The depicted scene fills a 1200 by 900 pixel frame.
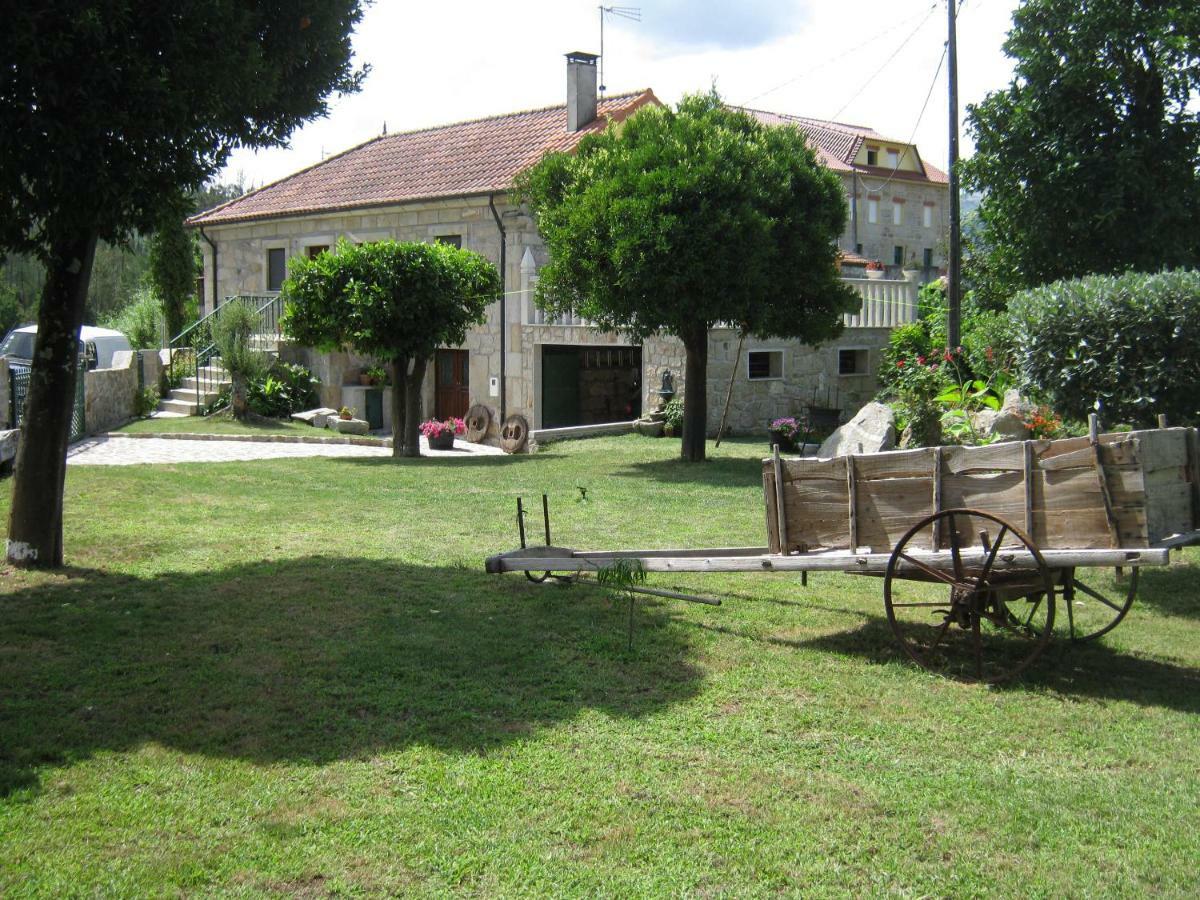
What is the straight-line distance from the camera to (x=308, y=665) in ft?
20.5

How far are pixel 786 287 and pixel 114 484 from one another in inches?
368

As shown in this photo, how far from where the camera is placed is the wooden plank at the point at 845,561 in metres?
5.51

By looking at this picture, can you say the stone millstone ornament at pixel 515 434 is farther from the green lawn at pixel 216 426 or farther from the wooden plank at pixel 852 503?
the wooden plank at pixel 852 503

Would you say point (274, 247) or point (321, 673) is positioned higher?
point (274, 247)

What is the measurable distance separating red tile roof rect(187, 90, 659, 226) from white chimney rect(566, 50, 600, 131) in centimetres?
30

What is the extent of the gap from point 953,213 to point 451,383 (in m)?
13.5

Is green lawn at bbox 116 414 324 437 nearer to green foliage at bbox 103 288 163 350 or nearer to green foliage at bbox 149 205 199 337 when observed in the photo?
green foliage at bbox 149 205 199 337

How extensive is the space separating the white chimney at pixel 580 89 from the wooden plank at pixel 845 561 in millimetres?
21306

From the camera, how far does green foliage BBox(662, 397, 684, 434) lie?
2156 centimetres

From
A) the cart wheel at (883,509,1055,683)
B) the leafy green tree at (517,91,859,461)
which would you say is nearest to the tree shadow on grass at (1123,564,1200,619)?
the cart wheel at (883,509,1055,683)

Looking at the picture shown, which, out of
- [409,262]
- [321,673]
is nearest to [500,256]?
[409,262]

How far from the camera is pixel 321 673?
6.12 metres

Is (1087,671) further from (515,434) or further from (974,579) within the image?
(515,434)

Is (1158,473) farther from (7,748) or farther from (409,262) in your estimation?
(409,262)
